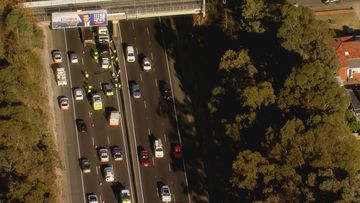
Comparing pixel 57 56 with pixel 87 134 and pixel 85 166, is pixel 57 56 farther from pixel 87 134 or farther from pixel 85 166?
pixel 85 166

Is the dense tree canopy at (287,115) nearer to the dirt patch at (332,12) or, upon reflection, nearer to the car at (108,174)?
the dirt patch at (332,12)

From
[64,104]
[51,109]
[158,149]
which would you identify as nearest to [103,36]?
[64,104]

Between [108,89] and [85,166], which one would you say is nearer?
[85,166]

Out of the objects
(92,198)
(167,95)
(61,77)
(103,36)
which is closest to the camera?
(92,198)

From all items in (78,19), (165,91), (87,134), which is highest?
(78,19)

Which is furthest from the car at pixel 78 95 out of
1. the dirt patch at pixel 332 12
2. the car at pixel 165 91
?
the dirt patch at pixel 332 12

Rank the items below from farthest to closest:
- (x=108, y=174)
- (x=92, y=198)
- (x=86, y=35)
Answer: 1. (x=86, y=35)
2. (x=108, y=174)
3. (x=92, y=198)

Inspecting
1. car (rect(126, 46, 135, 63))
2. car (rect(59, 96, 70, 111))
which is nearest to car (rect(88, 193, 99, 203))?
car (rect(59, 96, 70, 111))

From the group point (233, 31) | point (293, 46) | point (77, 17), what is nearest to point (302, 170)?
point (293, 46)
